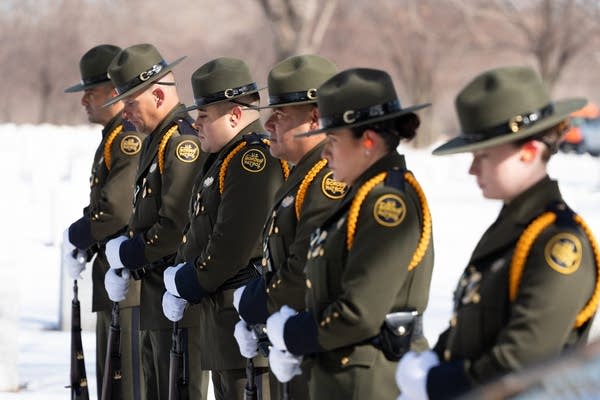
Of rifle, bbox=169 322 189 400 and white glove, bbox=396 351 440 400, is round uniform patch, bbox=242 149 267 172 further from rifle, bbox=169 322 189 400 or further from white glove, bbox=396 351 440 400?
white glove, bbox=396 351 440 400

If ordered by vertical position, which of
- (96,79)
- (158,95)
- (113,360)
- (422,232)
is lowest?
(113,360)

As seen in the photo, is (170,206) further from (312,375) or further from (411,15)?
(411,15)

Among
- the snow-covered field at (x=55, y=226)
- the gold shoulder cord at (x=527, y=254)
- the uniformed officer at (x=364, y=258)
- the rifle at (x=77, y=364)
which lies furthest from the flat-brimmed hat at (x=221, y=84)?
the snow-covered field at (x=55, y=226)

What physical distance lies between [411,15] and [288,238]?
152 ft

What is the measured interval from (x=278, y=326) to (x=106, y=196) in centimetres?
267

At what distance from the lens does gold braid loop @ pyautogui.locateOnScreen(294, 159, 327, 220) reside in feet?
14.2

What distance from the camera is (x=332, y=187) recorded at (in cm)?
429

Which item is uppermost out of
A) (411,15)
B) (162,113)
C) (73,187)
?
(411,15)

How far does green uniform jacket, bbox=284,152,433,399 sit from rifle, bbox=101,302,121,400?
245 centimetres

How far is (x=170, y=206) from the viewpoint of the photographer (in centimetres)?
567

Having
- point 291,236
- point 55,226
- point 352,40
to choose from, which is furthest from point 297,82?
point 352,40

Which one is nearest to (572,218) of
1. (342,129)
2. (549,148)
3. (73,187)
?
(549,148)

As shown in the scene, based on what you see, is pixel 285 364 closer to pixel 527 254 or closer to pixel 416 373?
pixel 416 373

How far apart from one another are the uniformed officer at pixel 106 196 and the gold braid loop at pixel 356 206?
283 centimetres
